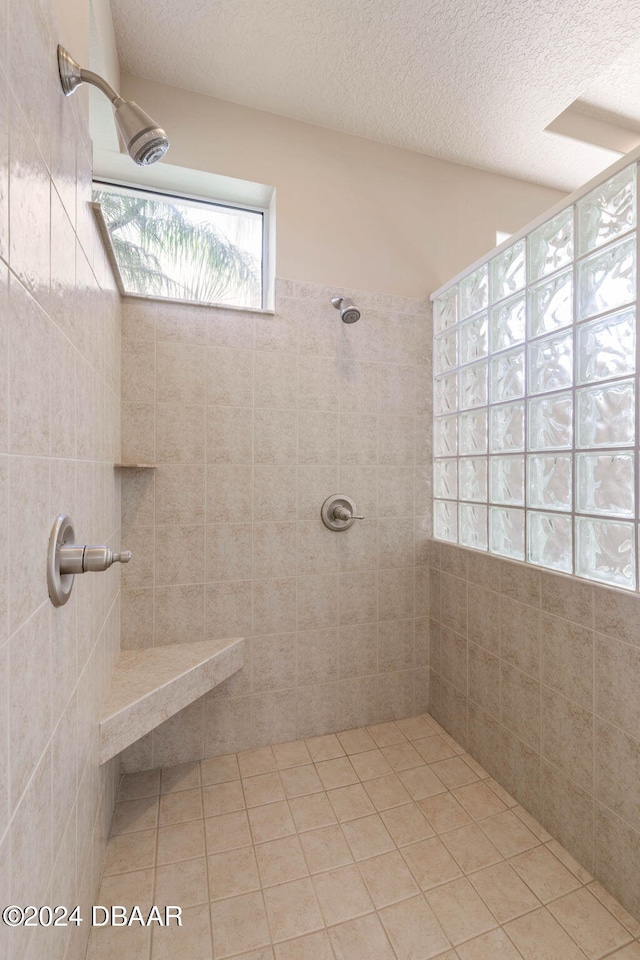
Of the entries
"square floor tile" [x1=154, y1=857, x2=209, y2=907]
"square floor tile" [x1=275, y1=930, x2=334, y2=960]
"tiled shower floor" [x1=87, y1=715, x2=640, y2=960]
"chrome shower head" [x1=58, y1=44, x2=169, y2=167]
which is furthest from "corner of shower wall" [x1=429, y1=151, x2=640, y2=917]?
"chrome shower head" [x1=58, y1=44, x2=169, y2=167]

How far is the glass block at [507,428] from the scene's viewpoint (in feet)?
4.99

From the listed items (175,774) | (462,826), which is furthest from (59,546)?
(462,826)

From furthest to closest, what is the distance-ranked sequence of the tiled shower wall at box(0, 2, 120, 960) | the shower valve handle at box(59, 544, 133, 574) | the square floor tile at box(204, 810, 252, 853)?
the square floor tile at box(204, 810, 252, 853) → the shower valve handle at box(59, 544, 133, 574) → the tiled shower wall at box(0, 2, 120, 960)

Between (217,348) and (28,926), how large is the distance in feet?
5.24

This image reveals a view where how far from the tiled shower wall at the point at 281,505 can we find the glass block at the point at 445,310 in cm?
6

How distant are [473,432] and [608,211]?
32.0 inches

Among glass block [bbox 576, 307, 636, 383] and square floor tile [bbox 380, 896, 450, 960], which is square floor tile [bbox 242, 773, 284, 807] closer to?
square floor tile [bbox 380, 896, 450, 960]

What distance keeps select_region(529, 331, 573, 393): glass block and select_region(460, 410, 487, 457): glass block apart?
0.28 meters

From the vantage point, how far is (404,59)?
1.58 m

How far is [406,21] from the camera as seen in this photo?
4.74 feet

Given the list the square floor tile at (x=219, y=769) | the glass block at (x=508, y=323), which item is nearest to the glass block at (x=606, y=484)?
the glass block at (x=508, y=323)

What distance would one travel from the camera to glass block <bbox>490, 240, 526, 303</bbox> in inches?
60.0

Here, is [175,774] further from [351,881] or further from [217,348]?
[217,348]

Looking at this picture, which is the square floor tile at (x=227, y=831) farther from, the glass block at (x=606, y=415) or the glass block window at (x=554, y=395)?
the glass block at (x=606, y=415)
